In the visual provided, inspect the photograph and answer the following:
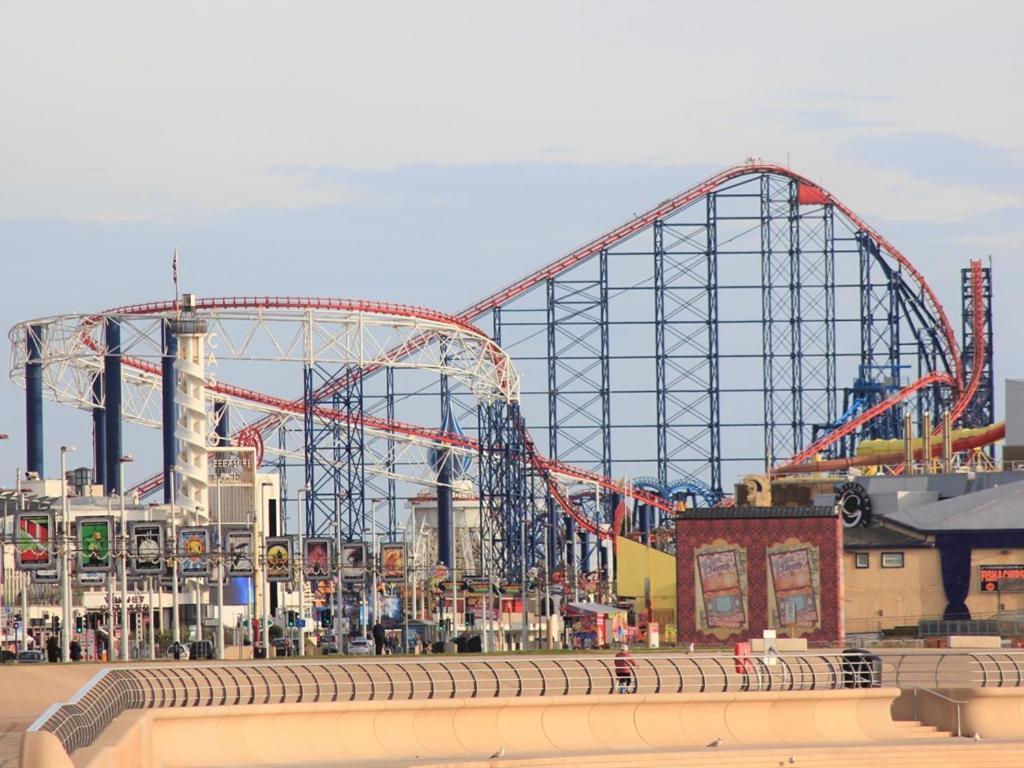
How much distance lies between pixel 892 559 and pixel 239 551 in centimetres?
1795

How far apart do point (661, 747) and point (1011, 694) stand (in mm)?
5229

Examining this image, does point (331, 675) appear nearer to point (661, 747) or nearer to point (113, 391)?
point (661, 747)

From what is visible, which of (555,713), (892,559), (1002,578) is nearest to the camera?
(555,713)

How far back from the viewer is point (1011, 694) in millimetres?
28375

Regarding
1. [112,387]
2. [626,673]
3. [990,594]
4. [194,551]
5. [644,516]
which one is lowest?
[990,594]

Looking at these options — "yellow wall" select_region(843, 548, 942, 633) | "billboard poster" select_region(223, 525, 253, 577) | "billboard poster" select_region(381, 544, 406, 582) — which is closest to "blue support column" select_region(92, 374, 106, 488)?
"billboard poster" select_region(381, 544, 406, 582)

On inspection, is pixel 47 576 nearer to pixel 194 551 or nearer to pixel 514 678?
pixel 194 551

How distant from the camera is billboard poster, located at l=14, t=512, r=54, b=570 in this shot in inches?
1827

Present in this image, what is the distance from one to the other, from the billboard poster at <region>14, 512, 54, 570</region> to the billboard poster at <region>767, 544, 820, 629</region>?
16.9m

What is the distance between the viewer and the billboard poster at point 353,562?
2288 inches

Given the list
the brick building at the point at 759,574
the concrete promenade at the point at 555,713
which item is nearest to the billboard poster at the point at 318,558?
the brick building at the point at 759,574

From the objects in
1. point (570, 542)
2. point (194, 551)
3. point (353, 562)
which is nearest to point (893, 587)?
point (353, 562)

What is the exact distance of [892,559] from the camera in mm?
58344

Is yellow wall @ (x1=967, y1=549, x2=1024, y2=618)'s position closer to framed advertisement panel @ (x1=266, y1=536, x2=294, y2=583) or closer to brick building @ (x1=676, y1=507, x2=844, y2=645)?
brick building @ (x1=676, y1=507, x2=844, y2=645)
